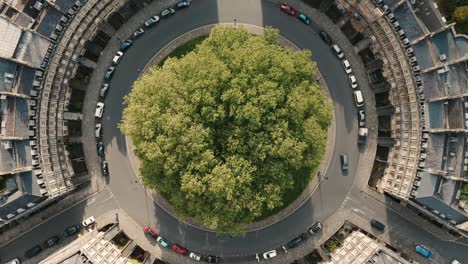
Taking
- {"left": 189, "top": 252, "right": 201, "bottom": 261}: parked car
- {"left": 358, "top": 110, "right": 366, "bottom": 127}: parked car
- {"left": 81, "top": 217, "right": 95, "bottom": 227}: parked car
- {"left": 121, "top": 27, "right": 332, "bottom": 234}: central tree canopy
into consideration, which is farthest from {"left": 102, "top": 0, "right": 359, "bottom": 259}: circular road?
{"left": 121, "top": 27, "right": 332, "bottom": 234}: central tree canopy

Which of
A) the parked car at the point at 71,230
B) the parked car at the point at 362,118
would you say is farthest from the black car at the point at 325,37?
the parked car at the point at 71,230

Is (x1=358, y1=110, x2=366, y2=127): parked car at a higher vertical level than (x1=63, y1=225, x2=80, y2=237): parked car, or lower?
higher

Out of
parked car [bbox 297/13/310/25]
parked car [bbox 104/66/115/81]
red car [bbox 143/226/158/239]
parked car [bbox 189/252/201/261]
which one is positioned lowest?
parked car [bbox 189/252/201/261]

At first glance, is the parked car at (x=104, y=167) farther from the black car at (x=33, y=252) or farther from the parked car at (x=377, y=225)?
the parked car at (x=377, y=225)

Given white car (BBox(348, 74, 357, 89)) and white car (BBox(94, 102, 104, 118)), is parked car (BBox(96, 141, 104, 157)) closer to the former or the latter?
white car (BBox(94, 102, 104, 118))

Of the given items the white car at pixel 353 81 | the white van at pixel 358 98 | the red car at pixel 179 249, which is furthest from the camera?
the white car at pixel 353 81

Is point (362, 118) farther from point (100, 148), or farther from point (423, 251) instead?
point (100, 148)

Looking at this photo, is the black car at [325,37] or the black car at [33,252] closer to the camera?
the black car at [33,252]
